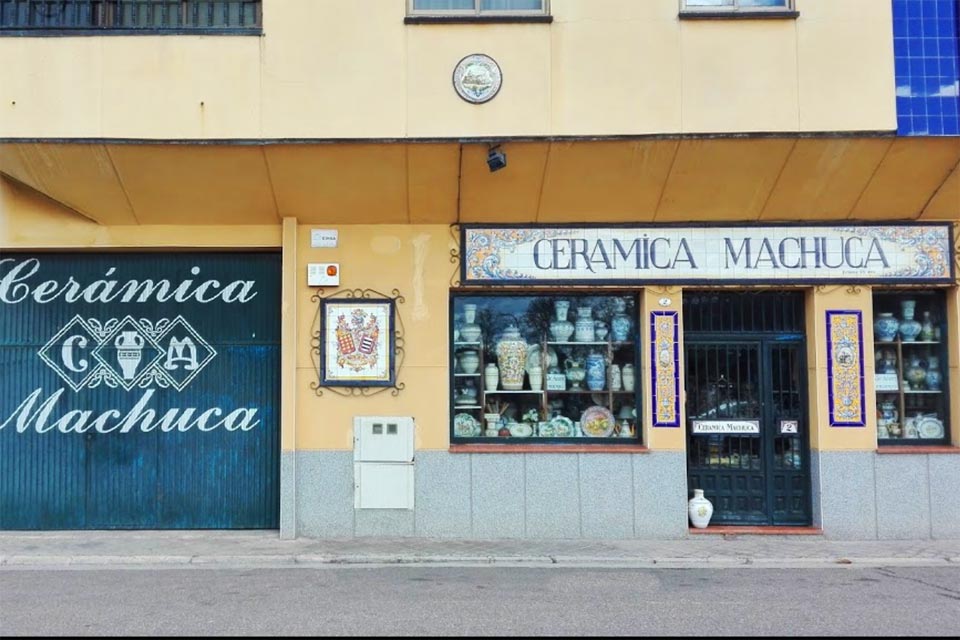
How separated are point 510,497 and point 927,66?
6.38 meters

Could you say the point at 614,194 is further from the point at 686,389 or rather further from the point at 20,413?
the point at 20,413

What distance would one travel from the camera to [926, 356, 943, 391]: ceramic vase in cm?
998

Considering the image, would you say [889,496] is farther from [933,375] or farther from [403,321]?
[403,321]

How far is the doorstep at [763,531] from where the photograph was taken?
9.52 metres

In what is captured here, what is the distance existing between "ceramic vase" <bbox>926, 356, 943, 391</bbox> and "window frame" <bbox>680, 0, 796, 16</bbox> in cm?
440

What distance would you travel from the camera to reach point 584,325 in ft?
32.9

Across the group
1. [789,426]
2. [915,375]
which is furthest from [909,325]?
[789,426]

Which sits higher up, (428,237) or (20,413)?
(428,237)

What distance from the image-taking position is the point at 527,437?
32.4 ft

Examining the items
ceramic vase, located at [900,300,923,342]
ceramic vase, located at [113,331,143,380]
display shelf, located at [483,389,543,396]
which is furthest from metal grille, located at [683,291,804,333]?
ceramic vase, located at [113,331,143,380]

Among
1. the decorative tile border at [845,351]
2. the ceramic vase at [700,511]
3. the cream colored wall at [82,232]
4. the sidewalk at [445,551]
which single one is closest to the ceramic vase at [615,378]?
the ceramic vase at [700,511]

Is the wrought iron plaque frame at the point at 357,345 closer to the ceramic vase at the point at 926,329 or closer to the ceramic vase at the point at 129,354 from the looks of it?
the ceramic vase at the point at 129,354

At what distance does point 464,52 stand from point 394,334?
315cm

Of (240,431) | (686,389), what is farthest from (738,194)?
(240,431)
